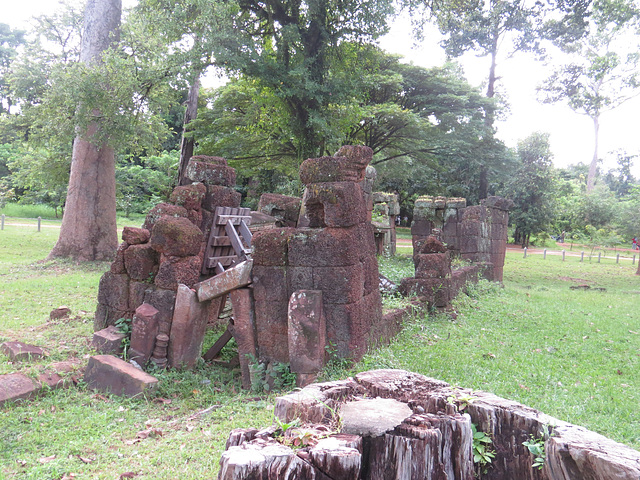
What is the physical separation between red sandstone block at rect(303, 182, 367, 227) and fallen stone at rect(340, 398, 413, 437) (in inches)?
103

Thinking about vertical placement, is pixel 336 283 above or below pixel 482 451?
above

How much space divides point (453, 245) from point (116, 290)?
1106 centimetres

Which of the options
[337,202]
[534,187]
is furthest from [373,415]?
[534,187]

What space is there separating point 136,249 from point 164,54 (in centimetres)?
978

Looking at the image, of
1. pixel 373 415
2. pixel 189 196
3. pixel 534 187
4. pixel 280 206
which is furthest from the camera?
pixel 534 187

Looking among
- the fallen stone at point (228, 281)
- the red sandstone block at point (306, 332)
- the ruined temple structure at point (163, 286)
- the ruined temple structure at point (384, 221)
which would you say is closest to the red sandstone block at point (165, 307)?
the ruined temple structure at point (163, 286)

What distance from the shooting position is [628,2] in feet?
48.4

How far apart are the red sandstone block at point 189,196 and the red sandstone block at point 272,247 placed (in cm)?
193

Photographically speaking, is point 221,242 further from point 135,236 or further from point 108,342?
point 108,342

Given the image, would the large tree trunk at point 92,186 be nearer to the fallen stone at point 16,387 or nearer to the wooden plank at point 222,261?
the wooden plank at point 222,261

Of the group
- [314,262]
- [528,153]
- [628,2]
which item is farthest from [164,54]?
[528,153]

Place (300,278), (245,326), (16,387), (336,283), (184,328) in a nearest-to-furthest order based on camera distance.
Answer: (16,387), (336,283), (300,278), (245,326), (184,328)

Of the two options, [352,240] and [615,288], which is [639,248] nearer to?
[615,288]

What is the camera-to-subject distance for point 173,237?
19.2 ft
